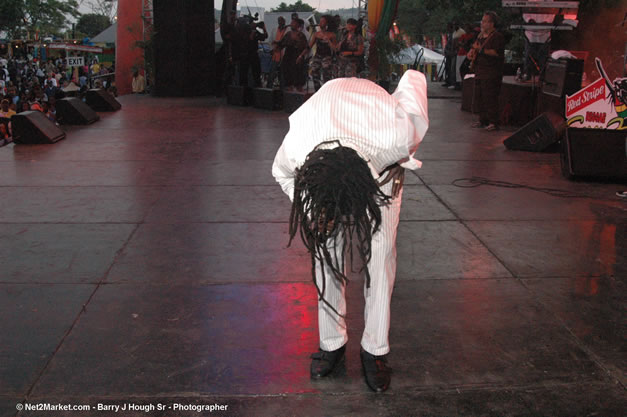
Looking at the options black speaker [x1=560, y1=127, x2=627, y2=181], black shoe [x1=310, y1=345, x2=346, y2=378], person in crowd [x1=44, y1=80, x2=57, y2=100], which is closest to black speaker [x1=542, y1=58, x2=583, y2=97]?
black speaker [x1=560, y1=127, x2=627, y2=181]

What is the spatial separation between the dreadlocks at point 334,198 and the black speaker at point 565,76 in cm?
863

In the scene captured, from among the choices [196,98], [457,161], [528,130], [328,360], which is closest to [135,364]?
[328,360]

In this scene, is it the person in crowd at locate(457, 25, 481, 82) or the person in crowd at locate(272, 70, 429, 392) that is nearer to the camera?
the person in crowd at locate(272, 70, 429, 392)

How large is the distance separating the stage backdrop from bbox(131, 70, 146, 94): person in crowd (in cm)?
167

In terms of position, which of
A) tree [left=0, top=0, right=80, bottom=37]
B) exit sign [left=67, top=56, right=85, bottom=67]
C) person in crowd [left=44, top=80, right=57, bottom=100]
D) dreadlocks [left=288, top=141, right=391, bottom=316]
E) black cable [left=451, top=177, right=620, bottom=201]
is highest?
tree [left=0, top=0, right=80, bottom=37]

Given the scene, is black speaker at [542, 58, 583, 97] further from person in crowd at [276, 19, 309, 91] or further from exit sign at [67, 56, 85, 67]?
exit sign at [67, 56, 85, 67]

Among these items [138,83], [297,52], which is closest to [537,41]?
[297,52]

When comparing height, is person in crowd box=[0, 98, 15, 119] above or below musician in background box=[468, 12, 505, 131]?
below

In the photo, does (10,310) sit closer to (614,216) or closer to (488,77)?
(614,216)

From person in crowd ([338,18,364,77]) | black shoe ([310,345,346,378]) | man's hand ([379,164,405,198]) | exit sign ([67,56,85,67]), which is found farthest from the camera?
exit sign ([67,56,85,67])

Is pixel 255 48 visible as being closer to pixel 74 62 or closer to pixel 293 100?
pixel 293 100

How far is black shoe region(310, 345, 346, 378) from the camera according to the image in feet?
10.3

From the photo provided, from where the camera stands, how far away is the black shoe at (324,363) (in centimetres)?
314

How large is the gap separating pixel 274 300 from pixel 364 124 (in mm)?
1763
